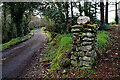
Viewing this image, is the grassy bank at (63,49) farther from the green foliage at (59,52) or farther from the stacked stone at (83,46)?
the stacked stone at (83,46)

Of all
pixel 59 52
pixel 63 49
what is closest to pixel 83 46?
pixel 63 49

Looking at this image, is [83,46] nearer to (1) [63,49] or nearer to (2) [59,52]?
(1) [63,49]

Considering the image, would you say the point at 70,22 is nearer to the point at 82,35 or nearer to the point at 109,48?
the point at 109,48

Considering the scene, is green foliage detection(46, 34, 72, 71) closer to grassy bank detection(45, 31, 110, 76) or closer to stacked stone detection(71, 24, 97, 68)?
grassy bank detection(45, 31, 110, 76)

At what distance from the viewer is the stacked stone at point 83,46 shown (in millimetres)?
4926

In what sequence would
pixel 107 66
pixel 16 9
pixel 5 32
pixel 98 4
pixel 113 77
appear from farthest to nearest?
pixel 5 32 → pixel 16 9 → pixel 98 4 → pixel 107 66 → pixel 113 77

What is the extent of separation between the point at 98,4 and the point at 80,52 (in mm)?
9347

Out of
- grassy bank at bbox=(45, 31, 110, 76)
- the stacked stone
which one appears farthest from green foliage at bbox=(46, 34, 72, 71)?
the stacked stone

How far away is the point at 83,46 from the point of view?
500 cm

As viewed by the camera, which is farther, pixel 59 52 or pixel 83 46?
pixel 59 52

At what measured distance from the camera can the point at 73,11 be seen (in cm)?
1304

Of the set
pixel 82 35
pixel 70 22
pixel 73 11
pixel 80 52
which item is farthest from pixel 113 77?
pixel 73 11

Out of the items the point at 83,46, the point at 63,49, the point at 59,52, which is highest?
the point at 83,46

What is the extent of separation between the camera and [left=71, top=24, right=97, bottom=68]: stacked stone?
→ 4.93m
